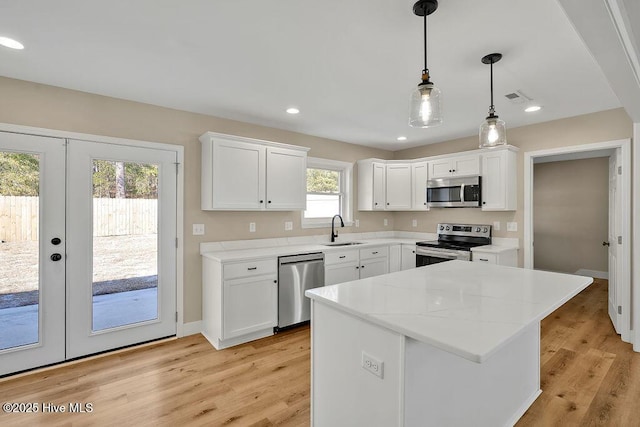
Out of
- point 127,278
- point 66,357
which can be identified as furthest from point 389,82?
point 66,357

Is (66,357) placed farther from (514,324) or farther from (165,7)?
(514,324)

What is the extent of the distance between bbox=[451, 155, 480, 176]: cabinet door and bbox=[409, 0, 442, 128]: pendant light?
2.93 meters

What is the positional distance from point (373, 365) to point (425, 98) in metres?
1.36

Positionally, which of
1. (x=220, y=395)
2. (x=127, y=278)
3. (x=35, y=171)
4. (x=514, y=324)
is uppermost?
(x=35, y=171)

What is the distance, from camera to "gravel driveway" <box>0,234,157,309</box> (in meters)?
2.56

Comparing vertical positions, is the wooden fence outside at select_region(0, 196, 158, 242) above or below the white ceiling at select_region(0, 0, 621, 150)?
below

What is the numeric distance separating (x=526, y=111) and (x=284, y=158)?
2.80 metres

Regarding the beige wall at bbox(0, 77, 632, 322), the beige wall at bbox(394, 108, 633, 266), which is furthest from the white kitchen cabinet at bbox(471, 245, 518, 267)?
the beige wall at bbox(0, 77, 632, 322)

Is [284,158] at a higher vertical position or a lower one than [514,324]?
higher

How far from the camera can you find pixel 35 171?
265 cm

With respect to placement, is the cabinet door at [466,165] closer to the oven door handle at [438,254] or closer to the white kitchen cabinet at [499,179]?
the white kitchen cabinet at [499,179]

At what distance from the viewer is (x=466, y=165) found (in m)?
4.35

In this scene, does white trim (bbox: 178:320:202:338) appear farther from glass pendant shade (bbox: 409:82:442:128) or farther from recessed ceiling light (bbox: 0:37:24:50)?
glass pendant shade (bbox: 409:82:442:128)

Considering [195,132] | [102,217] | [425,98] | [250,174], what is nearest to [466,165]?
[250,174]
